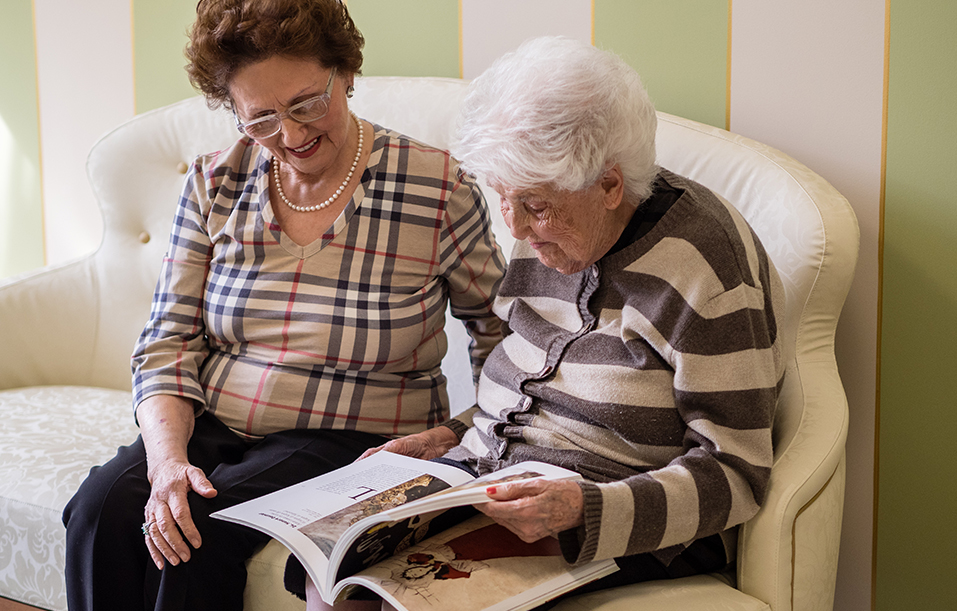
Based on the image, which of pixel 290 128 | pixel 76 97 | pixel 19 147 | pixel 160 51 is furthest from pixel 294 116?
pixel 19 147

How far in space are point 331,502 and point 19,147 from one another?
2.18 m

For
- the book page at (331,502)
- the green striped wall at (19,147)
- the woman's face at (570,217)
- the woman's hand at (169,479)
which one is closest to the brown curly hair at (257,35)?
the woman's face at (570,217)

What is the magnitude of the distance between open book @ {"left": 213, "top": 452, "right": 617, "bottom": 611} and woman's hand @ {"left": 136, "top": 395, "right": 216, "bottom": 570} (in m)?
0.14

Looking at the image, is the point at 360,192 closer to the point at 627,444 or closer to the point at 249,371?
the point at 249,371

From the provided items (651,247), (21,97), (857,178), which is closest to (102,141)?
(21,97)

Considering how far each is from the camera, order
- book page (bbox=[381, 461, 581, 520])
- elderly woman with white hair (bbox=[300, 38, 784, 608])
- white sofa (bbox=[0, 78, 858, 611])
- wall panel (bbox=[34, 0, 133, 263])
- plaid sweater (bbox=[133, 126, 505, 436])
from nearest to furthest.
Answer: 1. book page (bbox=[381, 461, 581, 520])
2. elderly woman with white hair (bbox=[300, 38, 784, 608])
3. white sofa (bbox=[0, 78, 858, 611])
4. plaid sweater (bbox=[133, 126, 505, 436])
5. wall panel (bbox=[34, 0, 133, 263])

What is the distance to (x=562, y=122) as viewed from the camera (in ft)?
3.20

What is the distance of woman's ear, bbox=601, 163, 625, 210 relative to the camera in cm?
103

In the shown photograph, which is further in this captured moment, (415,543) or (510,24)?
(510,24)

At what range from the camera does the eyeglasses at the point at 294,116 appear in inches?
50.3

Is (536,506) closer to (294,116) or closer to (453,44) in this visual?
(294,116)

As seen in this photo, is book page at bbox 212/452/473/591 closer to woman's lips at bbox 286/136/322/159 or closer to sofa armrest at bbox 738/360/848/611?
sofa armrest at bbox 738/360/848/611

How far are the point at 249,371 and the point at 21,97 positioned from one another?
1748mm

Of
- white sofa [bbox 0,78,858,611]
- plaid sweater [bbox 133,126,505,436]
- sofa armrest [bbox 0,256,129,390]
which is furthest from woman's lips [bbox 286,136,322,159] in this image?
sofa armrest [bbox 0,256,129,390]
